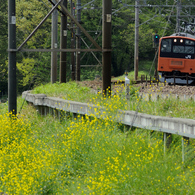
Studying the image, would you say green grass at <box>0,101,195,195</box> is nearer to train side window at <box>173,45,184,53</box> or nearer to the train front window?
the train front window

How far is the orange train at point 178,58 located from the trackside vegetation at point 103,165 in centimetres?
1575

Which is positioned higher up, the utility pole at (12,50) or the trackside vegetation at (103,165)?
the utility pole at (12,50)

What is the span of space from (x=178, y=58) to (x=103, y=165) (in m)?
19.2

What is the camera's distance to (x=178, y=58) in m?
25.2

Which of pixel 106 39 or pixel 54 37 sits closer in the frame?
pixel 106 39

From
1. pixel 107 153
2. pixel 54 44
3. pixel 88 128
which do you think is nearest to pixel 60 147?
pixel 88 128

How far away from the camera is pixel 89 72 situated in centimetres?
5022

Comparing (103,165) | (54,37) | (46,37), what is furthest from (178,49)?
(46,37)

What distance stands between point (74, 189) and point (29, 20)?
4285 centimetres

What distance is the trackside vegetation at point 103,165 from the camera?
596 centimetres

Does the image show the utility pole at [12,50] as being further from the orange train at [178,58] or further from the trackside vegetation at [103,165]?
the orange train at [178,58]

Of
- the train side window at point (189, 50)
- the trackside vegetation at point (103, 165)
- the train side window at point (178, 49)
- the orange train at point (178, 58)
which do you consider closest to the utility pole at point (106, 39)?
the trackside vegetation at point (103, 165)

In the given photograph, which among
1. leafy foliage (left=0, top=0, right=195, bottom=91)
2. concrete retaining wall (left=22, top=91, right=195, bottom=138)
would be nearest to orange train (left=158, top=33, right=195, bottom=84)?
leafy foliage (left=0, top=0, right=195, bottom=91)

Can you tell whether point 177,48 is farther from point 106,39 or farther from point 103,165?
point 103,165
